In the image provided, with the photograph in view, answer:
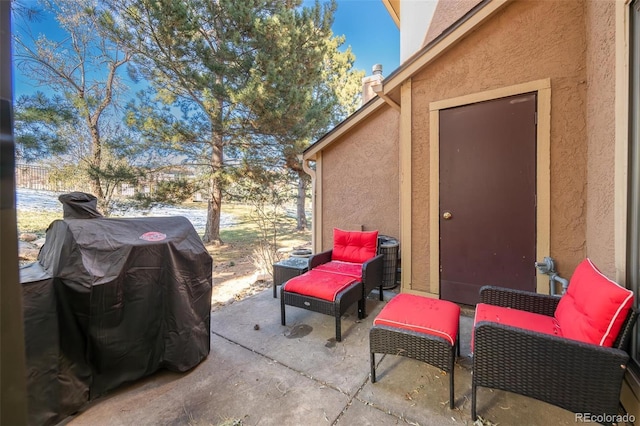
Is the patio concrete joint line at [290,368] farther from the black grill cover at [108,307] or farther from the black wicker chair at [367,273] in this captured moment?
the black wicker chair at [367,273]

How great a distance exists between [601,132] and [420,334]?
237 centimetres

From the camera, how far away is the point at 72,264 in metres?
1.82

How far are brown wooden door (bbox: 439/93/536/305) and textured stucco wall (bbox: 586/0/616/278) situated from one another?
455mm

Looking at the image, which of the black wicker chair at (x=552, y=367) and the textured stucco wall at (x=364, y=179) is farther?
the textured stucco wall at (x=364, y=179)

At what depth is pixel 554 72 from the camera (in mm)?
2896

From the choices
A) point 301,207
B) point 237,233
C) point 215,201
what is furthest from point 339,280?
point 301,207

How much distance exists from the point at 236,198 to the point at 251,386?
7197mm

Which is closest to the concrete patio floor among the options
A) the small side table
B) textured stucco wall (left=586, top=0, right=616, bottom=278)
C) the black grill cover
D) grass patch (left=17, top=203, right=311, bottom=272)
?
the black grill cover

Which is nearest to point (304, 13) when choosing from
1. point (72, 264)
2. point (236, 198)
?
point (236, 198)

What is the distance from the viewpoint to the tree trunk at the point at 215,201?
8211 mm

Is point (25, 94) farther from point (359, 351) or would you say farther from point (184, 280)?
point (359, 351)

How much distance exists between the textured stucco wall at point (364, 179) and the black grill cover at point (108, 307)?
318 centimetres

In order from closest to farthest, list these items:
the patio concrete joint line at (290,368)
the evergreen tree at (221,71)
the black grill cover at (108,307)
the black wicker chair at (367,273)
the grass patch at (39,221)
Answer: the black grill cover at (108,307) < the patio concrete joint line at (290,368) < the black wicker chair at (367,273) < the grass patch at (39,221) < the evergreen tree at (221,71)

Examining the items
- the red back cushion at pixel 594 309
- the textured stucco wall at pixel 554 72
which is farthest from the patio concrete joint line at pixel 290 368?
the textured stucco wall at pixel 554 72
